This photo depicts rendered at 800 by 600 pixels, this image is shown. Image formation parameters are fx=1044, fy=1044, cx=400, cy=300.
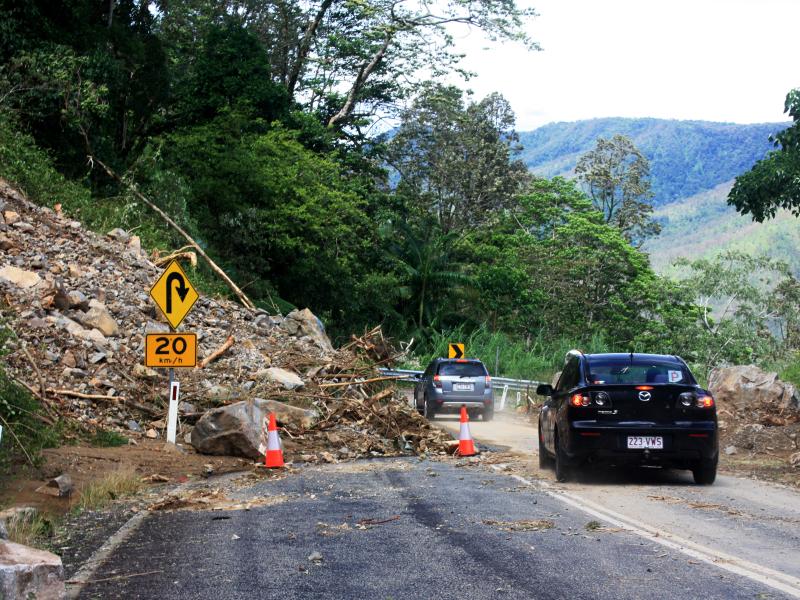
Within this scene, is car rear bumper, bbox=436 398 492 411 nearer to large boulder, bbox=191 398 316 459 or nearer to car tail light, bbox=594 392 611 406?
large boulder, bbox=191 398 316 459

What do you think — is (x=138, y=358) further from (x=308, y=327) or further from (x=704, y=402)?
(x=704, y=402)

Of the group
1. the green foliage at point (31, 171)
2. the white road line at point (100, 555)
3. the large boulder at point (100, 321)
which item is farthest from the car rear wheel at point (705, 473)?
the green foliage at point (31, 171)

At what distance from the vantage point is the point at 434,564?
24.7 feet

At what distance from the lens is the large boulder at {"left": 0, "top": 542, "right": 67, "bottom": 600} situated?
19.1 feet

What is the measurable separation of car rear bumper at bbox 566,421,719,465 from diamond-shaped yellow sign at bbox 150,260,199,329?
7333mm

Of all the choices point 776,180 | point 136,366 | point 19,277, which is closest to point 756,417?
point 776,180

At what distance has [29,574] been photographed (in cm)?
597

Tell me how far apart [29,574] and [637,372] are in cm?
916

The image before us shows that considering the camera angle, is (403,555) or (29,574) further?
(403,555)

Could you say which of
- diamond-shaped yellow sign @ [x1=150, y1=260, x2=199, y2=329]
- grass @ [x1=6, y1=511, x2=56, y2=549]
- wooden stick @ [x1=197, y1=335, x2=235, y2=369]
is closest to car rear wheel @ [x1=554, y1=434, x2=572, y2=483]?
grass @ [x1=6, y1=511, x2=56, y2=549]

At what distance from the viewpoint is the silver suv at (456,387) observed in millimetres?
28062

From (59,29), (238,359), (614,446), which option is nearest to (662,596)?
(614,446)

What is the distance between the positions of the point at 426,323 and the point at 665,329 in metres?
15.7

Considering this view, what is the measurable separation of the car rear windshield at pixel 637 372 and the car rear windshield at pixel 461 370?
47.9ft
